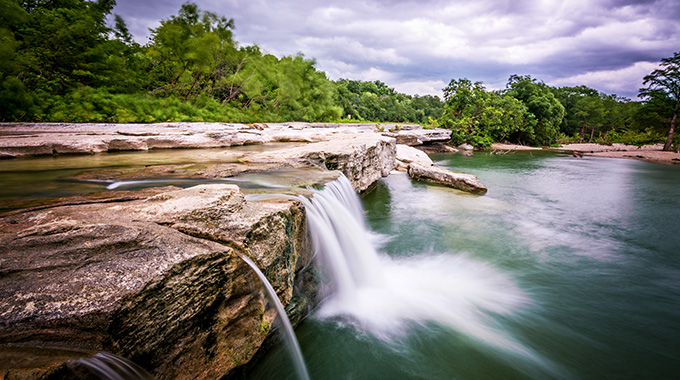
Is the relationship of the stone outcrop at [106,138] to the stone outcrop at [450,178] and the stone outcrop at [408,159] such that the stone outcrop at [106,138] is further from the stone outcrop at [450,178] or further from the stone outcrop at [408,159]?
the stone outcrop at [408,159]

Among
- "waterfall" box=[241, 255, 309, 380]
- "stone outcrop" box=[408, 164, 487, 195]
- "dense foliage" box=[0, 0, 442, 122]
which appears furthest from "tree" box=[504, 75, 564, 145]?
"waterfall" box=[241, 255, 309, 380]

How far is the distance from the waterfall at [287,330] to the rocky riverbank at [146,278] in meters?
0.07

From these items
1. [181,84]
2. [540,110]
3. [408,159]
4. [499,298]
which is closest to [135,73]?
[181,84]

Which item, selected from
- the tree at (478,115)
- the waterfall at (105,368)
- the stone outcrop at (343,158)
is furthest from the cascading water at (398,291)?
the tree at (478,115)

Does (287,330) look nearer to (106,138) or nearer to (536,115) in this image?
(106,138)

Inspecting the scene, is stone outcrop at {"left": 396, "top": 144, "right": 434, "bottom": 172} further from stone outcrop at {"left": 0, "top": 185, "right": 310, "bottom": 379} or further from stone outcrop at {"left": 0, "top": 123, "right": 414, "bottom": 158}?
stone outcrop at {"left": 0, "top": 185, "right": 310, "bottom": 379}

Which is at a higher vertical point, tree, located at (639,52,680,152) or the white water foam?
tree, located at (639,52,680,152)

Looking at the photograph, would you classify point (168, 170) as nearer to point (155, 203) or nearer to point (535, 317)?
point (155, 203)

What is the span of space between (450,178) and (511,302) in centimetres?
740

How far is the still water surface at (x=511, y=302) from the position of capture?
10.0 feet

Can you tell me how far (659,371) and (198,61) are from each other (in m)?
23.2

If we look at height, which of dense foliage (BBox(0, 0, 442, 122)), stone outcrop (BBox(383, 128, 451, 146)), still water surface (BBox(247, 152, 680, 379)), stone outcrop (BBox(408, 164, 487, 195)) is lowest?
still water surface (BBox(247, 152, 680, 379))

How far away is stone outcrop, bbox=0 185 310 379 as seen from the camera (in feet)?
4.41

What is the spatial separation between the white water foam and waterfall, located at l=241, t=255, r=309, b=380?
2.34ft
